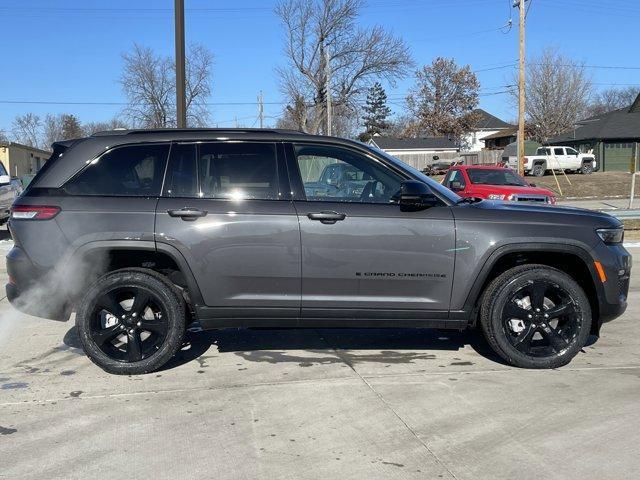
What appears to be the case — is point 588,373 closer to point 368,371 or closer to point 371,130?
point 368,371

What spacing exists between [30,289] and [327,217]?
91.7 inches

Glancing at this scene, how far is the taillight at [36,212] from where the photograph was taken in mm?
4773

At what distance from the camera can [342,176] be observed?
5.00m

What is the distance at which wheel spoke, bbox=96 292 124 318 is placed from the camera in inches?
192

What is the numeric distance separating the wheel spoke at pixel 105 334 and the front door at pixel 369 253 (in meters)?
1.47

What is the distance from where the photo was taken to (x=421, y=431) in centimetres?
394

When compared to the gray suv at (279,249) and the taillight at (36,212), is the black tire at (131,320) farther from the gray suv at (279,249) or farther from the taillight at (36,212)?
the taillight at (36,212)

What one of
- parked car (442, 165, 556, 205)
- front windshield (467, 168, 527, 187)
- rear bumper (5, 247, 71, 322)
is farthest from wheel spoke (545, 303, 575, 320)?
front windshield (467, 168, 527, 187)

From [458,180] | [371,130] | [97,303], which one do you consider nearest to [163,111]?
[458,180]

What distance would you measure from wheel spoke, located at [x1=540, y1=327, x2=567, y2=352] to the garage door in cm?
4786

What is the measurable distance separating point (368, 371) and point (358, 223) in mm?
1223

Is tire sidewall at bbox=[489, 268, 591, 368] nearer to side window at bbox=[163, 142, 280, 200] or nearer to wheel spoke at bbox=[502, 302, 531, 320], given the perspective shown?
wheel spoke at bbox=[502, 302, 531, 320]

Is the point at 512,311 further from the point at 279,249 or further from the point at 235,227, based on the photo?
the point at 235,227

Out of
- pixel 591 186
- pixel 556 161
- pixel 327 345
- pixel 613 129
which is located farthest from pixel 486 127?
pixel 327 345
